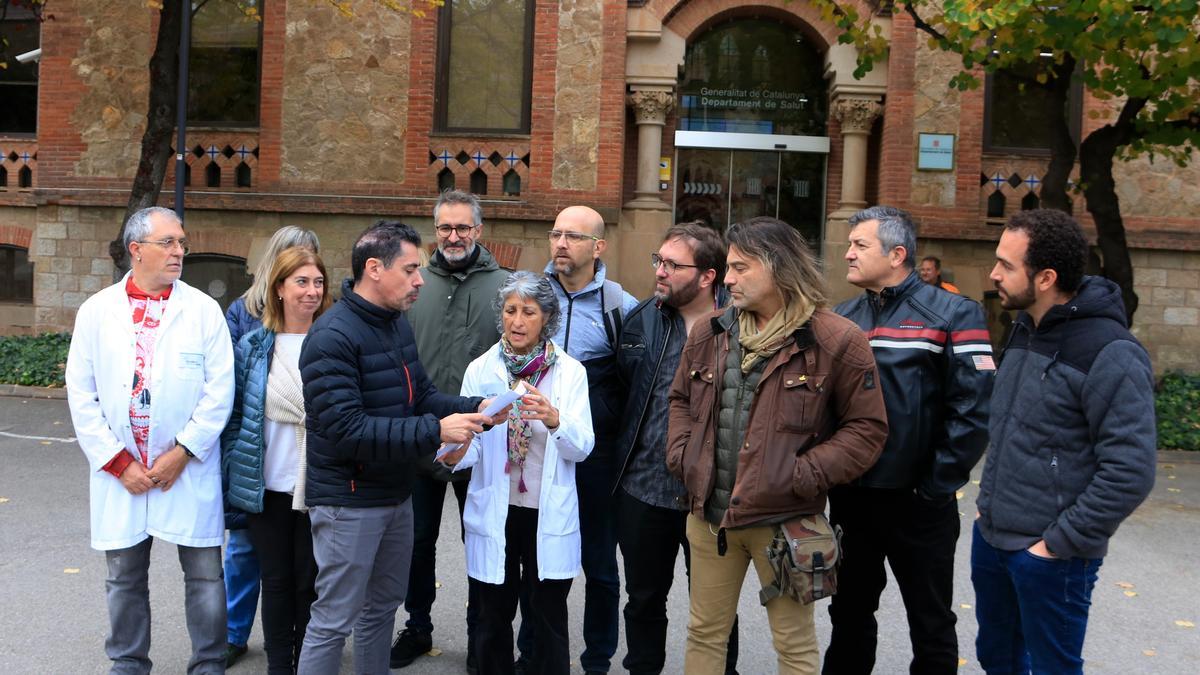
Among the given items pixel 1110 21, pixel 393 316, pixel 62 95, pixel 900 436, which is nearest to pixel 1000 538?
pixel 900 436

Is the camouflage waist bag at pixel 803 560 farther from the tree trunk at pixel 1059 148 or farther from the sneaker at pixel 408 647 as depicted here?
the tree trunk at pixel 1059 148

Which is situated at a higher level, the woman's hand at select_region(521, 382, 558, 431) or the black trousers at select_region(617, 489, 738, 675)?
the woman's hand at select_region(521, 382, 558, 431)

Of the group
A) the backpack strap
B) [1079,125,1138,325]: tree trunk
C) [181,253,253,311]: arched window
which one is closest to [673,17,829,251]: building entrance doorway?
[1079,125,1138,325]: tree trunk

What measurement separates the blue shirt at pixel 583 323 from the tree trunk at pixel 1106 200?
8597 mm

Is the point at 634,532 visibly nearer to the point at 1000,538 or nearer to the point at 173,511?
the point at 1000,538

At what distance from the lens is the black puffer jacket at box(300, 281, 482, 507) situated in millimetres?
3982

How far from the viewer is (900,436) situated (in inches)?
169

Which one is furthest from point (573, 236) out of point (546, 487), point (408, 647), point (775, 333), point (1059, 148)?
point (1059, 148)

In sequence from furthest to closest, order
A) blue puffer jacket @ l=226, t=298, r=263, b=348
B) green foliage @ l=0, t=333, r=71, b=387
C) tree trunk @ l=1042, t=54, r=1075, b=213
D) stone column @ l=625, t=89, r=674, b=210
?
A: stone column @ l=625, t=89, r=674, b=210 → green foliage @ l=0, t=333, r=71, b=387 → tree trunk @ l=1042, t=54, r=1075, b=213 → blue puffer jacket @ l=226, t=298, r=263, b=348

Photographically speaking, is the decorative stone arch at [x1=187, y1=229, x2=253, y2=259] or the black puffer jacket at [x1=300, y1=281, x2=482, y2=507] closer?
the black puffer jacket at [x1=300, y1=281, x2=482, y2=507]

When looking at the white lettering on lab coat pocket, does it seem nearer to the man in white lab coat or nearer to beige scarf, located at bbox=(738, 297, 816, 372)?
the man in white lab coat

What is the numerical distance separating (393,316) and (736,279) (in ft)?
4.50

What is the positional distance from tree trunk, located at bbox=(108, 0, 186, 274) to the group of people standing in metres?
9.85

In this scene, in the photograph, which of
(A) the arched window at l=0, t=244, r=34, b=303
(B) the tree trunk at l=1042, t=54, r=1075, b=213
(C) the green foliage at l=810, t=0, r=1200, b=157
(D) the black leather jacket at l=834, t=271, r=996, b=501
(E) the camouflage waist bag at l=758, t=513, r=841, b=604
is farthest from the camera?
(A) the arched window at l=0, t=244, r=34, b=303
